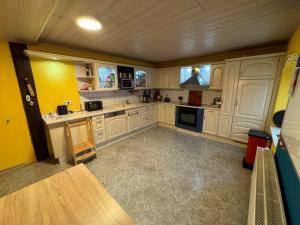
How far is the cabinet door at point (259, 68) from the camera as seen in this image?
8.02 feet

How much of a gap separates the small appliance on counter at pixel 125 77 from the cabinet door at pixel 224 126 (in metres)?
2.70

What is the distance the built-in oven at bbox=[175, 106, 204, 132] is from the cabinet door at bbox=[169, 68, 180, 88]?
82 cm

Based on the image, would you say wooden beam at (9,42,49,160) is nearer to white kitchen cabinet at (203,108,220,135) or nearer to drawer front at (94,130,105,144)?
drawer front at (94,130,105,144)

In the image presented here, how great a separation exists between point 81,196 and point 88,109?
244 cm

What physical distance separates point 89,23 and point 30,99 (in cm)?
184

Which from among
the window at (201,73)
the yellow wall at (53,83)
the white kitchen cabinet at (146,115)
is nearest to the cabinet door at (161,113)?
the white kitchen cabinet at (146,115)

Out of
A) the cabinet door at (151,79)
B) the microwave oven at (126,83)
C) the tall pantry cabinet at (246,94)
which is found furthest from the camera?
the cabinet door at (151,79)

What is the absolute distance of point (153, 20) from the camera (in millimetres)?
1590

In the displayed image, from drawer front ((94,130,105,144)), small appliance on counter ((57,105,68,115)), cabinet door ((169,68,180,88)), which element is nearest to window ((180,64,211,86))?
cabinet door ((169,68,180,88))

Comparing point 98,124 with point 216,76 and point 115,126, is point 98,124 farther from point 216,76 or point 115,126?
point 216,76

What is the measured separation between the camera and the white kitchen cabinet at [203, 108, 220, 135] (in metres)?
3.33

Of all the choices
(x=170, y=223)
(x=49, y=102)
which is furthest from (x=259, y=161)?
(x=49, y=102)

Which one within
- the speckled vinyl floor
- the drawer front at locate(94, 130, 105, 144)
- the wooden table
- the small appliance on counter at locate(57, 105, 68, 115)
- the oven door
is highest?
the oven door

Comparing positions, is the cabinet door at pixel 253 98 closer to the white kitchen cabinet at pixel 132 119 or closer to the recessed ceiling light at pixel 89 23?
the white kitchen cabinet at pixel 132 119
